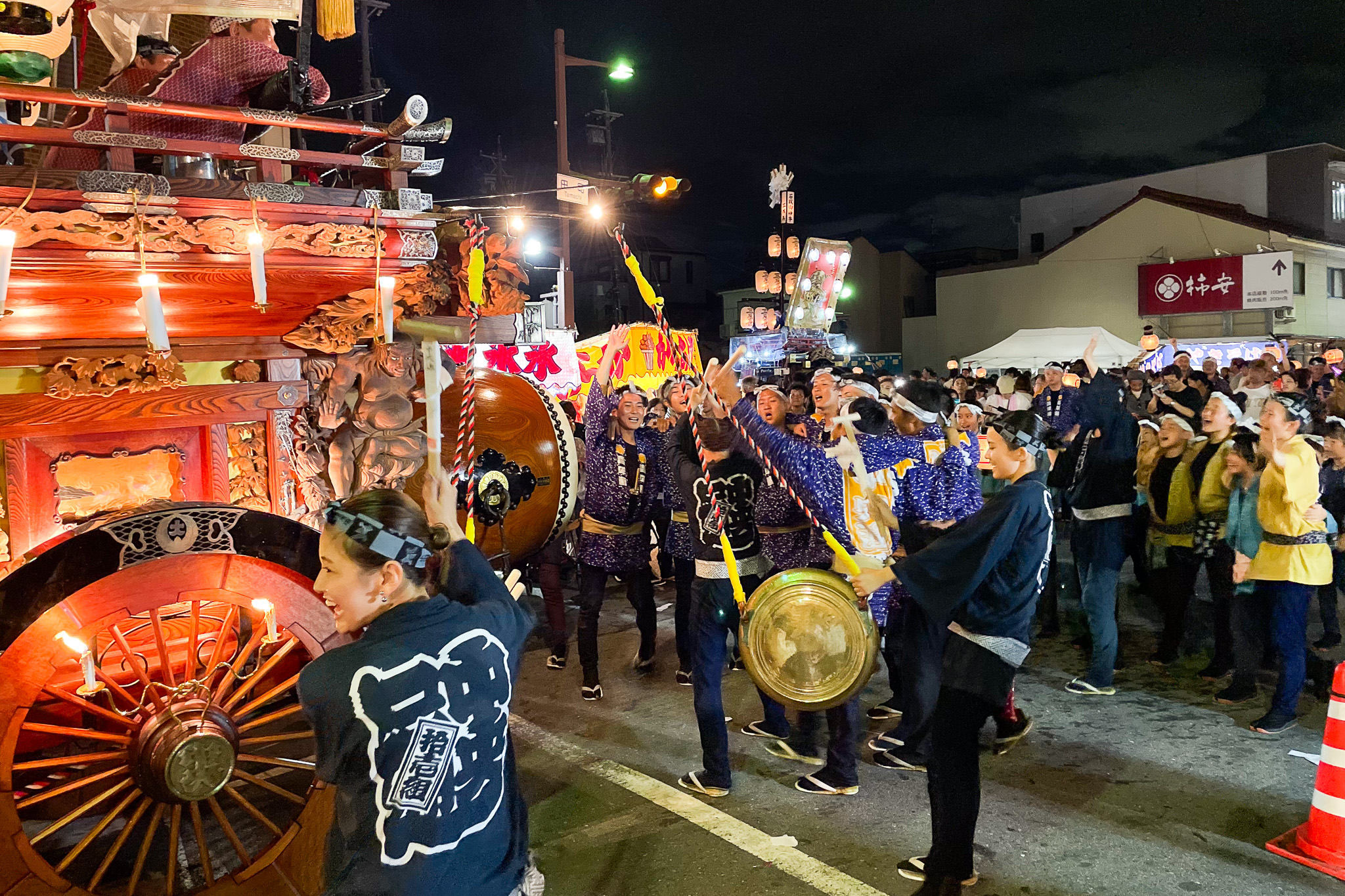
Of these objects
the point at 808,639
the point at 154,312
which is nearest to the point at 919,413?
the point at 808,639

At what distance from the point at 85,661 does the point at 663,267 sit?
162 feet

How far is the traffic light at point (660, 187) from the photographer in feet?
26.5

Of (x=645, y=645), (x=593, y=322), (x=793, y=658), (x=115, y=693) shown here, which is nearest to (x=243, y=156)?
(x=115, y=693)

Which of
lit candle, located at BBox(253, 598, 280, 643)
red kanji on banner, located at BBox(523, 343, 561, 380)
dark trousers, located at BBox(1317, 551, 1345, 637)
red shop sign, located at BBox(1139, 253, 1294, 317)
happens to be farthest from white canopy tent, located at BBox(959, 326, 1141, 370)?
lit candle, located at BBox(253, 598, 280, 643)

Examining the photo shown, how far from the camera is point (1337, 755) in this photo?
3.91 meters

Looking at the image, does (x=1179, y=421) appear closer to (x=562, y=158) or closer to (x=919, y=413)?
(x=919, y=413)

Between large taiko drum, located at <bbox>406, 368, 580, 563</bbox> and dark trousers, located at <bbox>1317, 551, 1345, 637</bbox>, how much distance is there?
20.4 ft

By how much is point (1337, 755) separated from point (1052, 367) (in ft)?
26.9

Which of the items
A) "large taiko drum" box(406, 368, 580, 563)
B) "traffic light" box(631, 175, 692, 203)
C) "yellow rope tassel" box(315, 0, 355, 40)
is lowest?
"large taiko drum" box(406, 368, 580, 563)

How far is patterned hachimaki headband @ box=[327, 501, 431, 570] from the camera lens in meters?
2.16

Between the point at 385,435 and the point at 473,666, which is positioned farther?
the point at 385,435

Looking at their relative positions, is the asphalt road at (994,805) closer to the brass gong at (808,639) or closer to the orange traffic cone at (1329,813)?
the orange traffic cone at (1329,813)

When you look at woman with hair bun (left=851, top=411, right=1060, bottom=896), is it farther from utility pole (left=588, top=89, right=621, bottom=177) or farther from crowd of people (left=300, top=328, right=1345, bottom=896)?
utility pole (left=588, top=89, right=621, bottom=177)

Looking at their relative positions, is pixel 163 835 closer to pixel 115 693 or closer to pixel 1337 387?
pixel 115 693
